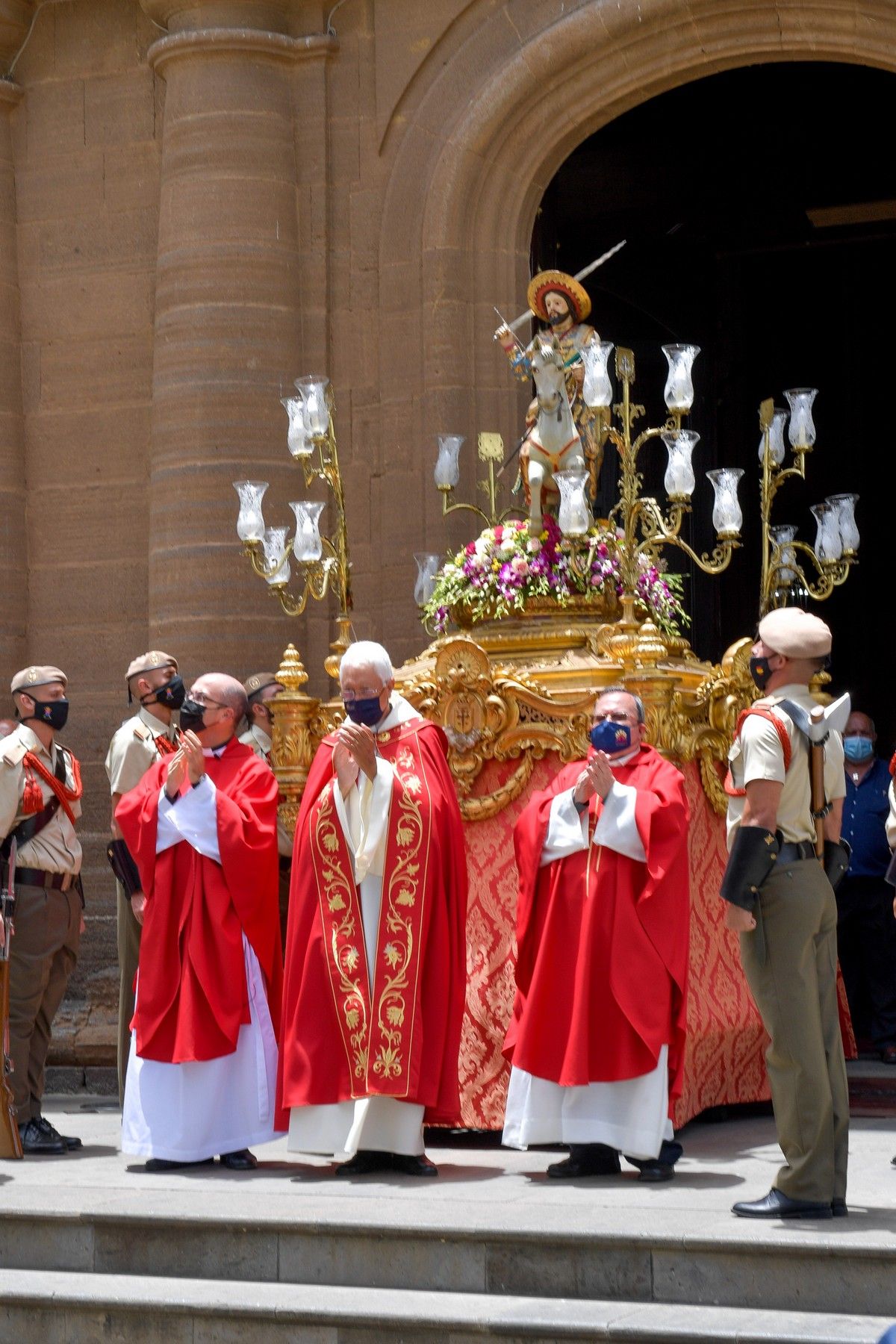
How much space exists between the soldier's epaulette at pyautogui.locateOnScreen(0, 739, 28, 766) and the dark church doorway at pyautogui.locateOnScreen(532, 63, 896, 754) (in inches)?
249

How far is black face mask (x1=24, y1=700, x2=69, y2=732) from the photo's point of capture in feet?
26.1

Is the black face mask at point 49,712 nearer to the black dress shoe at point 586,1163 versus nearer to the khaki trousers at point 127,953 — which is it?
the khaki trousers at point 127,953

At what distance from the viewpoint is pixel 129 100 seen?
1141 cm

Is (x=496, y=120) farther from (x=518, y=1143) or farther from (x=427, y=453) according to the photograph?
(x=518, y=1143)

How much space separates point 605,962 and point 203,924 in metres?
1.49

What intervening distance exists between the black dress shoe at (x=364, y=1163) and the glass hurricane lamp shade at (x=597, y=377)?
9.48 feet

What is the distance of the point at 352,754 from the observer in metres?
7.16

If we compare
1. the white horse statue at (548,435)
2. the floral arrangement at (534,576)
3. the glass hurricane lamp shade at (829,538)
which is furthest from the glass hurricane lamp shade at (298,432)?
the glass hurricane lamp shade at (829,538)

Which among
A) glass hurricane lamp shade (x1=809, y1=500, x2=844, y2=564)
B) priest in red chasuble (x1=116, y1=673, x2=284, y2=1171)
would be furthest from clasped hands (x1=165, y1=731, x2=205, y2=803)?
glass hurricane lamp shade (x1=809, y1=500, x2=844, y2=564)

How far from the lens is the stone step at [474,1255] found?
18.2 ft

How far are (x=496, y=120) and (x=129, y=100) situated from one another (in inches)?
84.6

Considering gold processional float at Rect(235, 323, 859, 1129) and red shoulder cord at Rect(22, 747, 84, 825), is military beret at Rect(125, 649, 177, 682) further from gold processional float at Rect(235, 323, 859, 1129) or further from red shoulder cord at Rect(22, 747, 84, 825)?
gold processional float at Rect(235, 323, 859, 1129)

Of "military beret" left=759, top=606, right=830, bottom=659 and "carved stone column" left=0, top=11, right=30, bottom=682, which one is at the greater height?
"carved stone column" left=0, top=11, right=30, bottom=682

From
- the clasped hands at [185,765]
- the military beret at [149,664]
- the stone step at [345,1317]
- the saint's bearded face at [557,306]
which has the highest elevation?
the saint's bearded face at [557,306]
